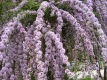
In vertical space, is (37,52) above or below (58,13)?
below

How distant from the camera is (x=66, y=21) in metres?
1.41

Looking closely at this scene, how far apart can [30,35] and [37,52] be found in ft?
A: 0.56

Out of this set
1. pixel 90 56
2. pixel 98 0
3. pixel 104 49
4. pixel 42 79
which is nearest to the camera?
pixel 42 79

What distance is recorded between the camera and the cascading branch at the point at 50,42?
1152 mm

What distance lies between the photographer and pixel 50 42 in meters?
1.20

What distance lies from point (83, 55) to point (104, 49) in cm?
16

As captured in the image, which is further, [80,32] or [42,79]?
[80,32]

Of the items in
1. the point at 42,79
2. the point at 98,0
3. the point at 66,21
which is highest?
the point at 98,0

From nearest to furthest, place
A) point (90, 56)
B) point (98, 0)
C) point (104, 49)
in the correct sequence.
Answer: point (104, 49) → point (90, 56) → point (98, 0)

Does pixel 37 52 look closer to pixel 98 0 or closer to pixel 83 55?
pixel 83 55

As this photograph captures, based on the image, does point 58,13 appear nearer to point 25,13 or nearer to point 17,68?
point 25,13

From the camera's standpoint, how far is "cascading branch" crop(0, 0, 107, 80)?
1.15 meters

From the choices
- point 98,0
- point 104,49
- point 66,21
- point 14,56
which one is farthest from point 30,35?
point 98,0

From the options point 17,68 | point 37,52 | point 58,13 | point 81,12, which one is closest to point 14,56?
point 17,68
